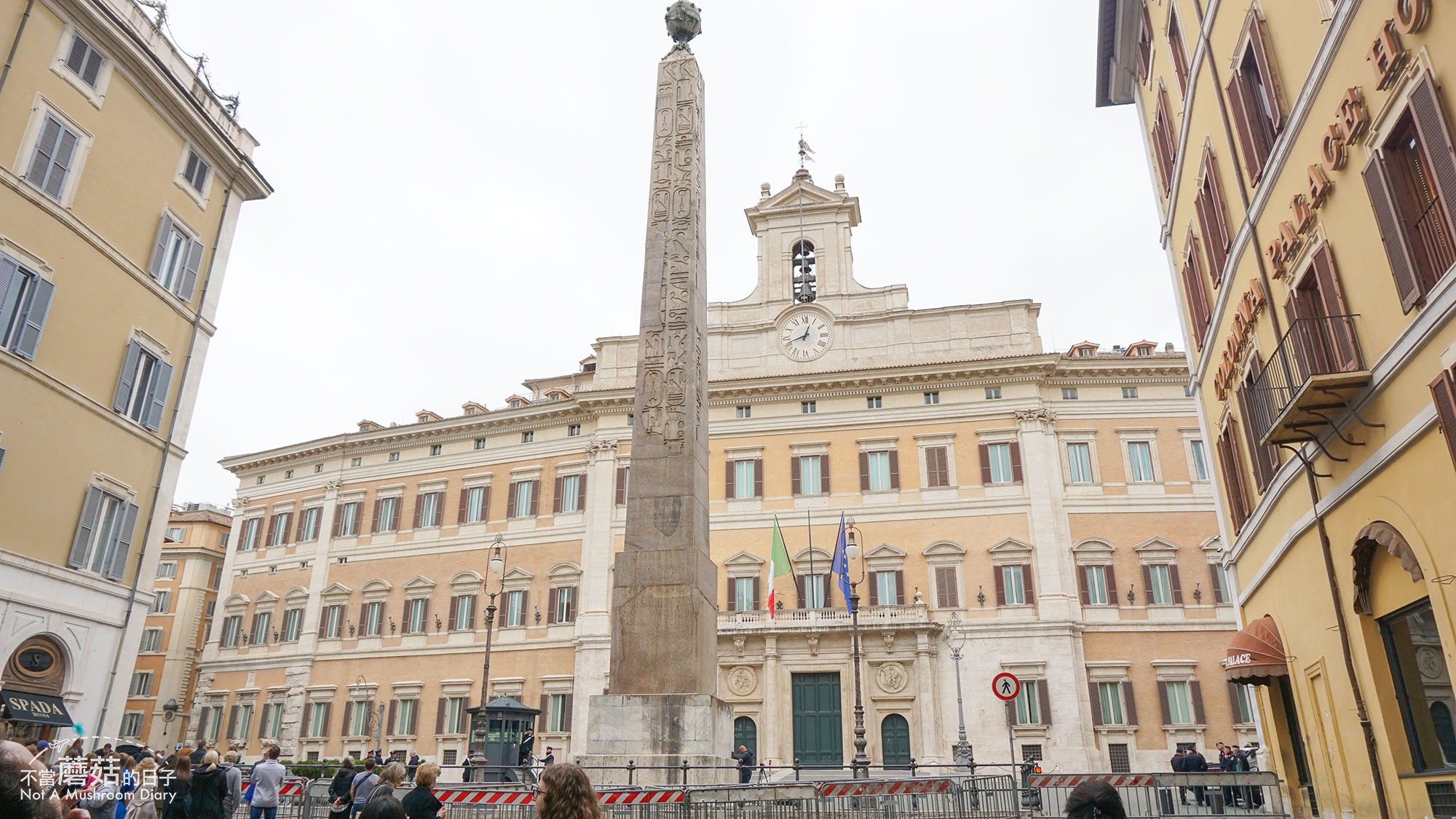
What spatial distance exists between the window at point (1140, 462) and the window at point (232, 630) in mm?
36354

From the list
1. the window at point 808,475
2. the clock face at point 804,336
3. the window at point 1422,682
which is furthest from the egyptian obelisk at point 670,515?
the clock face at point 804,336

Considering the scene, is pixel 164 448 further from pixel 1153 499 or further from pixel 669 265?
pixel 1153 499

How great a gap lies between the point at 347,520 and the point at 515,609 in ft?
31.6

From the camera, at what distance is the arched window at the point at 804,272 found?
36156 millimetres

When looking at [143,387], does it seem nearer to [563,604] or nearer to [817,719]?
[563,604]

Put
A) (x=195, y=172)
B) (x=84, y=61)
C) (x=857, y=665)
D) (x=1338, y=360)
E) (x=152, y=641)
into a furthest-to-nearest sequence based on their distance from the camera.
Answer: (x=152, y=641)
(x=857, y=665)
(x=195, y=172)
(x=84, y=61)
(x=1338, y=360)

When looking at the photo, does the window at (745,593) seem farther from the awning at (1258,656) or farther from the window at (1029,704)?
the awning at (1258,656)

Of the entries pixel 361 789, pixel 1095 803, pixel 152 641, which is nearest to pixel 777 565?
pixel 361 789

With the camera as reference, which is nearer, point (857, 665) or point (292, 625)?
point (857, 665)

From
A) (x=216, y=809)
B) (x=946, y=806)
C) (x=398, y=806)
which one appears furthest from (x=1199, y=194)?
(x=216, y=809)

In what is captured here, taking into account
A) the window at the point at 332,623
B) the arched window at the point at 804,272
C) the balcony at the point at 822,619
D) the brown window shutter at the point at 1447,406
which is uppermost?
the arched window at the point at 804,272

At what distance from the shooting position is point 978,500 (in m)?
32.1

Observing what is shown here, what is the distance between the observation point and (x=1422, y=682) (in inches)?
348

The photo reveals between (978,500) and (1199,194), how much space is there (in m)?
18.5
